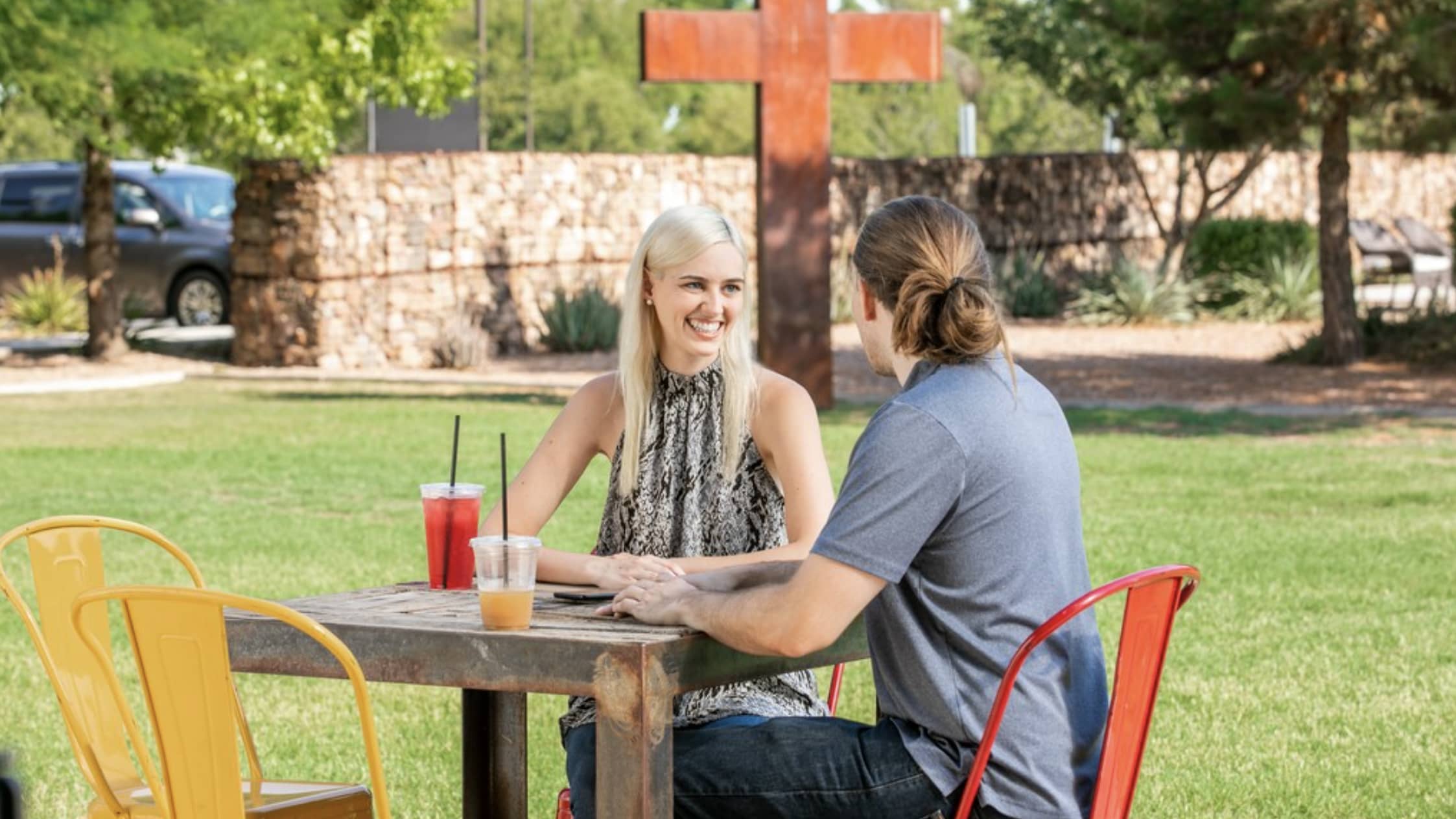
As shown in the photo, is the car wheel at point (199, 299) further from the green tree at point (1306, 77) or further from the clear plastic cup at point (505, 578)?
the clear plastic cup at point (505, 578)

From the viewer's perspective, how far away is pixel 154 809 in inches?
141

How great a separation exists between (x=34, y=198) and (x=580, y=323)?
22.9 ft

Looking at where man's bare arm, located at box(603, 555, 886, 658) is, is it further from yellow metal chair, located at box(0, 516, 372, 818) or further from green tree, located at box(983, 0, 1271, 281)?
green tree, located at box(983, 0, 1271, 281)

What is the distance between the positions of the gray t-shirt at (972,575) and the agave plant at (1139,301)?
67.6 ft

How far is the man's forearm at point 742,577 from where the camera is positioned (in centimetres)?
347

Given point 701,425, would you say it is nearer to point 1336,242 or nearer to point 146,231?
point 1336,242

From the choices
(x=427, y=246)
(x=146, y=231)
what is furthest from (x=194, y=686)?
(x=146, y=231)

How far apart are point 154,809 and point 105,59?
1345cm

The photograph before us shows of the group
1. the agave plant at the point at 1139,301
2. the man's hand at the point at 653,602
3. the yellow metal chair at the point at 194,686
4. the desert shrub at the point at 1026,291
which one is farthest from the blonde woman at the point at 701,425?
the desert shrub at the point at 1026,291

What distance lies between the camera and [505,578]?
318 centimetres

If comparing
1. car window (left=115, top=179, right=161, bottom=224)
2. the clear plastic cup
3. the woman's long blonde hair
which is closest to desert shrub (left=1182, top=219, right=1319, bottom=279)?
car window (left=115, top=179, right=161, bottom=224)

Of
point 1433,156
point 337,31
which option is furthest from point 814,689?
point 1433,156

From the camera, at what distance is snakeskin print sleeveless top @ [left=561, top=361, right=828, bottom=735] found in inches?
162

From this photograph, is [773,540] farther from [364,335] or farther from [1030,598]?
[364,335]
